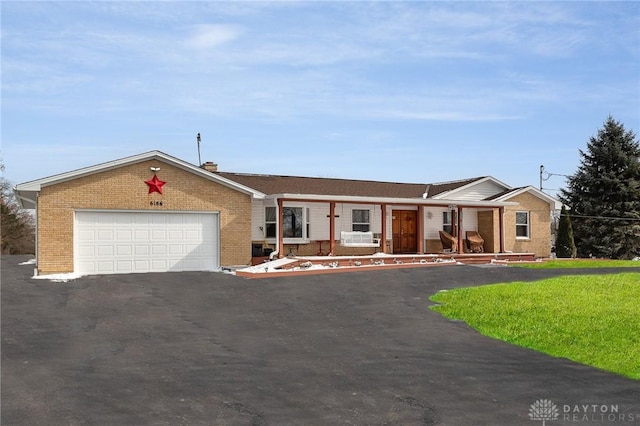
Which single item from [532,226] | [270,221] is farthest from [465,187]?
[270,221]

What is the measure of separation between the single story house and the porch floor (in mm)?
1258

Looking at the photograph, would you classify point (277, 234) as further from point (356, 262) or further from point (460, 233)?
point (460, 233)

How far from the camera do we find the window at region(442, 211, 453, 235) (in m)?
31.5

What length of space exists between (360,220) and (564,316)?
55.0 ft

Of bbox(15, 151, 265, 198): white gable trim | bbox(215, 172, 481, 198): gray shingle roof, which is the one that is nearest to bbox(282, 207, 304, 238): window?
bbox(215, 172, 481, 198): gray shingle roof

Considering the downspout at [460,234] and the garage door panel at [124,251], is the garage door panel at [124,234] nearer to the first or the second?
the garage door panel at [124,251]

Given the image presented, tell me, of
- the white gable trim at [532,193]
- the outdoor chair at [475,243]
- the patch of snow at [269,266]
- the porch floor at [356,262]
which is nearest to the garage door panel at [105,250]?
the porch floor at [356,262]

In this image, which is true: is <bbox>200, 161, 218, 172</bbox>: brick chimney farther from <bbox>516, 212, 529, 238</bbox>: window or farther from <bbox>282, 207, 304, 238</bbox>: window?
<bbox>516, 212, 529, 238</bbox>: window

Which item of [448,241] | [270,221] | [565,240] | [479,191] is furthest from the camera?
[565,240]

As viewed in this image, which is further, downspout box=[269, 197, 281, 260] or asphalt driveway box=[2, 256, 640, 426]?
downspout box=[269, 197, 281, 260]

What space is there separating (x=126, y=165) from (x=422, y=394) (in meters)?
17.5

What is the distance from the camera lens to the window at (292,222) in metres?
27.3

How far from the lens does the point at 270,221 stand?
26.9 metres

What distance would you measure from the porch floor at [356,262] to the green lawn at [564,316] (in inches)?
275
